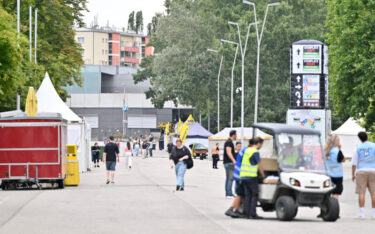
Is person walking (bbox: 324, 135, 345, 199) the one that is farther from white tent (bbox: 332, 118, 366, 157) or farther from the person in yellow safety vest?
white tent (bbox: 332, 118, 366, 157)

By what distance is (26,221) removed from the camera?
17703 millimetres

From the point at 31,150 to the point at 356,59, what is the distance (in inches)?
991

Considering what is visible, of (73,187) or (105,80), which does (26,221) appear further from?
(105,80)

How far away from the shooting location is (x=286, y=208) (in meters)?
17.7

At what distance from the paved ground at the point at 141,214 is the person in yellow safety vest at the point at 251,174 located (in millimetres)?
424

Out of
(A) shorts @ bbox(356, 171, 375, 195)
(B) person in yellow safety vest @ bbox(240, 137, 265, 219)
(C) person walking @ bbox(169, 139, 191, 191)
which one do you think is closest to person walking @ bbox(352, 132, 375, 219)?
(A) shorts @ bbox(356, 171, 375, 195)

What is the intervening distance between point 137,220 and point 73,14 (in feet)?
152

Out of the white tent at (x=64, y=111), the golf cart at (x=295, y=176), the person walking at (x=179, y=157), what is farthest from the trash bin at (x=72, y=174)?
the golf cart at (x=295, y=176)

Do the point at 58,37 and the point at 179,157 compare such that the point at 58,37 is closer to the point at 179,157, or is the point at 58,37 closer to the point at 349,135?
the point at 349,135

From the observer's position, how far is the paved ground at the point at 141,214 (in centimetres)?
1617

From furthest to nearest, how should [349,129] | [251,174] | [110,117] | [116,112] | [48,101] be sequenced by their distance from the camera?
[110,117] < [116,112] < [349,129] < [48,101] < [251,174]

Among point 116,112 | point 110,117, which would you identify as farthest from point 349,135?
point 110,117

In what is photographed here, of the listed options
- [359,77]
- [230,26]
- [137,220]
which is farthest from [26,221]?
[230,26]

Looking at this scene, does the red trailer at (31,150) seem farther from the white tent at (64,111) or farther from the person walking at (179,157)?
the white tent at (64,111)
